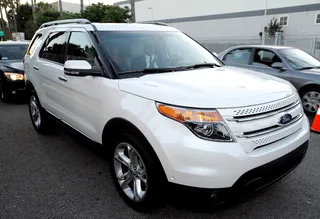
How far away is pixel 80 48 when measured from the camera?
128 inches

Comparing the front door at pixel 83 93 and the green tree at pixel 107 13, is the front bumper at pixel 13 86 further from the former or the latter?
the green tree at pixel 107 13

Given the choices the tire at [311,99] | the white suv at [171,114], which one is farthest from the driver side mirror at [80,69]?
the tire at [311,99]

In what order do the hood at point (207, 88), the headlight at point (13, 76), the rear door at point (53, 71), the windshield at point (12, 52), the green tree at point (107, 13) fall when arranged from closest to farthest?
the hood at point (207, 88), the rear door at point (53, 71), the headlight at point (13, 76), the windshield at point (12, 52), the green tree at point (107, 13)

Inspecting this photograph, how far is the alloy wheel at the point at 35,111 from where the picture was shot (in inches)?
185

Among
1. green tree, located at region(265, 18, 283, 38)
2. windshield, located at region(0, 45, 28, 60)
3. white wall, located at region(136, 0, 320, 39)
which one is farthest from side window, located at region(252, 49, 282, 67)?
white wall, located at region(136, 0, 320, 39)

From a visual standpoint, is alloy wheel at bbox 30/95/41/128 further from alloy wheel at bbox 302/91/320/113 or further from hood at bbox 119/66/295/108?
alloy wheel at bbox 302/91/320/113

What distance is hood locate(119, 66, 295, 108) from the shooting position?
81.8 inches

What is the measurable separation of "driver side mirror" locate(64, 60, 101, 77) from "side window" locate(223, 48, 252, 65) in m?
5.19

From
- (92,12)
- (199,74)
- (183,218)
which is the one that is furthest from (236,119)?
(92,12)

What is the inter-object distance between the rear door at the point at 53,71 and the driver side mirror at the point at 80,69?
2.44 ft

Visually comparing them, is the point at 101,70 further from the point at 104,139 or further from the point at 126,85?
the point at 104,139

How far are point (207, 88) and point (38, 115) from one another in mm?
3609

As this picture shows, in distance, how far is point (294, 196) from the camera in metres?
2.81

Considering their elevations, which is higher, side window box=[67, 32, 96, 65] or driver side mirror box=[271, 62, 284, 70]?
side window box=[67, 32, 96, 65]
